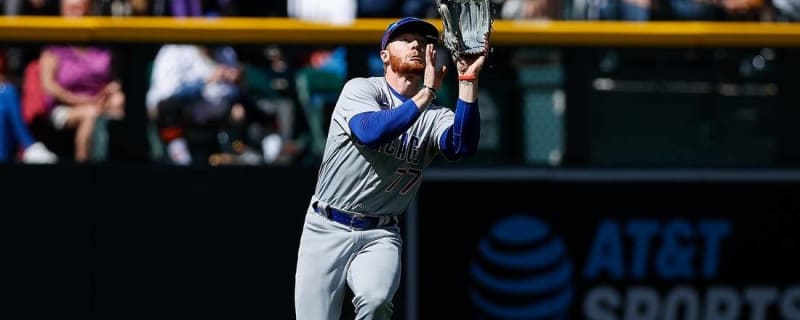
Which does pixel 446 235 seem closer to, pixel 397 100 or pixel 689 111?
pixel 689 111

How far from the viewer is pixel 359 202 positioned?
623cm

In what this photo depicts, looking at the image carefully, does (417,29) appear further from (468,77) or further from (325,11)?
(325,11)

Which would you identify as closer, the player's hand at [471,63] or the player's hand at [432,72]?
the player's hand at [471,63]

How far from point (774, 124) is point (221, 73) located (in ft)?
9.98

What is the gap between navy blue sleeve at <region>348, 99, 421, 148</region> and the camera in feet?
18.6

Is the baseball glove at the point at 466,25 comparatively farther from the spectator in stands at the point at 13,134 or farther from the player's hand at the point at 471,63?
the spectator in stands at the point at 13,134

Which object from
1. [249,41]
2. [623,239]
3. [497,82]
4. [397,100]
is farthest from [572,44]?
[397,100]

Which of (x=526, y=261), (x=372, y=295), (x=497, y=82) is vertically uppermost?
(x=497, y=82)

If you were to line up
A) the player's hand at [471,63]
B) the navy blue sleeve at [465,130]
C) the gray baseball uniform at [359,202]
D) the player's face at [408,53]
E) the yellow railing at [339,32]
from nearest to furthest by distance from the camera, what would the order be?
the player's hand at [471,63]
the navy blue sleeve at [465,130]
the player's face at [408,53]
the gray baseball uniform at [359,202]
the yellow railing at [339,32]

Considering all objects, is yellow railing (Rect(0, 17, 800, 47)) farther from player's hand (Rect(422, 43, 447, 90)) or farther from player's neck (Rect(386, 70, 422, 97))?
player's hand (Rect(422, 43, 447, 90))

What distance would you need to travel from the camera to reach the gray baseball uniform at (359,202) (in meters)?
6.14

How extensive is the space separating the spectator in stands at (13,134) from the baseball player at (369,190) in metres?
2.47

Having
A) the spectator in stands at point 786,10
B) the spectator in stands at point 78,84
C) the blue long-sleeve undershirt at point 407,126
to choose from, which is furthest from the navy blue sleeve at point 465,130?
the spectator in stands at point 786,10

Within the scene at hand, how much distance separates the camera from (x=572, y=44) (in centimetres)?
820
